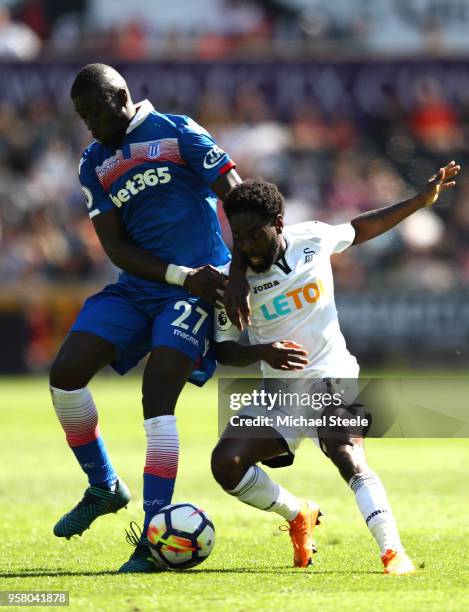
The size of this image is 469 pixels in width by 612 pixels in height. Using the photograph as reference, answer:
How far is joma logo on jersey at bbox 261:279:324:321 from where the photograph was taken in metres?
6.48

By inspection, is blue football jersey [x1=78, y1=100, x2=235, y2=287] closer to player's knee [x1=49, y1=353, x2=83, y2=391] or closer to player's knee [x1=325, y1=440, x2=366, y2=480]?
player's knee [x1=49, y1=353, x2=83, y2=391]

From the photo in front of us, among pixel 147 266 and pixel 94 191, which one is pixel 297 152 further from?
pixel 147 266

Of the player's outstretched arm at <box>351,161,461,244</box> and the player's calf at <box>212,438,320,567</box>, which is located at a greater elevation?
the player's outstretched arm at <box>351,161,461,244</box>

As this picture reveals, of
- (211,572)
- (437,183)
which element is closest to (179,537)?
(211,572)

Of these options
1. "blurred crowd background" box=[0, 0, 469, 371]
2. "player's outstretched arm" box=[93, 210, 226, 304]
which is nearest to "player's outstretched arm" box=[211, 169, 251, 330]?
"player's outstretched arm" box=[93, 210, 226, 304]

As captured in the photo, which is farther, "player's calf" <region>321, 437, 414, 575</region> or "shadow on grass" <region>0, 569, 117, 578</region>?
"shadow on grass" <region>0, 569, 117, 578</region>

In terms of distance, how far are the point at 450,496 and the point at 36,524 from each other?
9.81 ft

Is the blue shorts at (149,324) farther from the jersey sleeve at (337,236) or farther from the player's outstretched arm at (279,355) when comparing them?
the jersey sleeve at (337,236)

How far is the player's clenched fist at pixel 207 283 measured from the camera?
21.7 feet

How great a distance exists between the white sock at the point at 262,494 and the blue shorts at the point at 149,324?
2.28ft

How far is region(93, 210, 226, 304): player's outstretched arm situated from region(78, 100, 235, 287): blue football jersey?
7 centimetres

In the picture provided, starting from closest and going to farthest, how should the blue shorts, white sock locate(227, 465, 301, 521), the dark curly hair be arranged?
the dark curly hair < white sock locate(227, 465, 301, 521) < the blue shorts

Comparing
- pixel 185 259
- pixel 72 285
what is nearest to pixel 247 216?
pixel 185 259

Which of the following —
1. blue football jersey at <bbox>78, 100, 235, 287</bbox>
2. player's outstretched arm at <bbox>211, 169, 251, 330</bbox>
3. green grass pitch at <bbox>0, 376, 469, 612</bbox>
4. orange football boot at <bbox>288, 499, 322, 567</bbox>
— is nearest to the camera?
green grass pitch at <bbox>0, 376, 469, 612</bbox>
